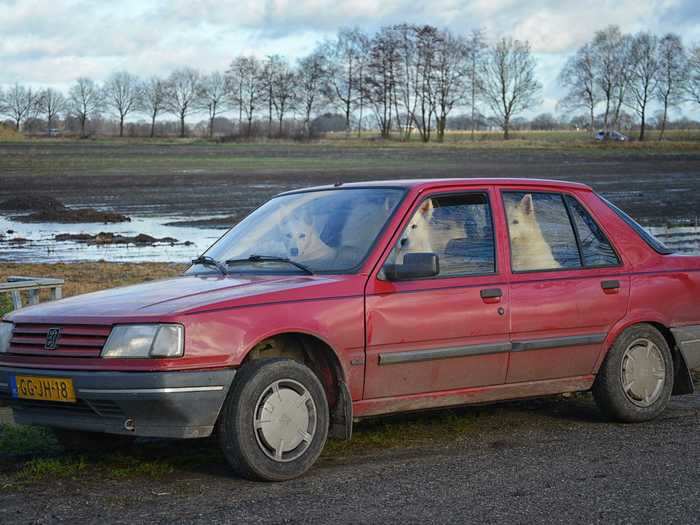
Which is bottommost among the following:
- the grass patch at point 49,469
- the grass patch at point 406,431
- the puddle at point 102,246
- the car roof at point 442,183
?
the puddle at point 102,246

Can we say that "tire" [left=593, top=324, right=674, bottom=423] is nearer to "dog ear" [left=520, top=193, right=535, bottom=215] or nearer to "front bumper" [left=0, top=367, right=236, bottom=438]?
"dog ear" [left=520, top=193, right=535, bottom=215]

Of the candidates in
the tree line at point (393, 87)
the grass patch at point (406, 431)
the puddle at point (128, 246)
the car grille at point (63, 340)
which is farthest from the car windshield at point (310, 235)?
the tree line at point (393, 87)

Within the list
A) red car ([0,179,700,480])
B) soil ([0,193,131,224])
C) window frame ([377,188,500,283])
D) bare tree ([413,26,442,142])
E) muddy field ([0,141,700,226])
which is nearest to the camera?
red car ([0,179,700,480])

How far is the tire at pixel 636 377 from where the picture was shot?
25.0 ft

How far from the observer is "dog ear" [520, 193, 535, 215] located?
7617 mm

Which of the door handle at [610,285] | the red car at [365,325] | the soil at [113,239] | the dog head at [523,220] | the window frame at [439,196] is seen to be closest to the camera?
the red car at [365,325]

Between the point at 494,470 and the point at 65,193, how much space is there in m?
29.0

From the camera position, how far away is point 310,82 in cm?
11350

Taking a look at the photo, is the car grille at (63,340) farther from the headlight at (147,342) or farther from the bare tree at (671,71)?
the bare tree at (671,71)

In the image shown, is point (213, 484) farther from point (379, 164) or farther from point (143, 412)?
point (379, 164)

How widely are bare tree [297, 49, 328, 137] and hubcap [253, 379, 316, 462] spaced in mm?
106890

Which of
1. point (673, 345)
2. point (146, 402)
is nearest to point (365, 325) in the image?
point (146, 402)

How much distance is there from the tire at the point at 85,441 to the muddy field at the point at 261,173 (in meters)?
20.1

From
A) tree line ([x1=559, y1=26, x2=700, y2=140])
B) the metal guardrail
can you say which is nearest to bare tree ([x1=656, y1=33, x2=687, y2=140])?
tree line ([x1=559, y1=26, x2=700, y2=140])
